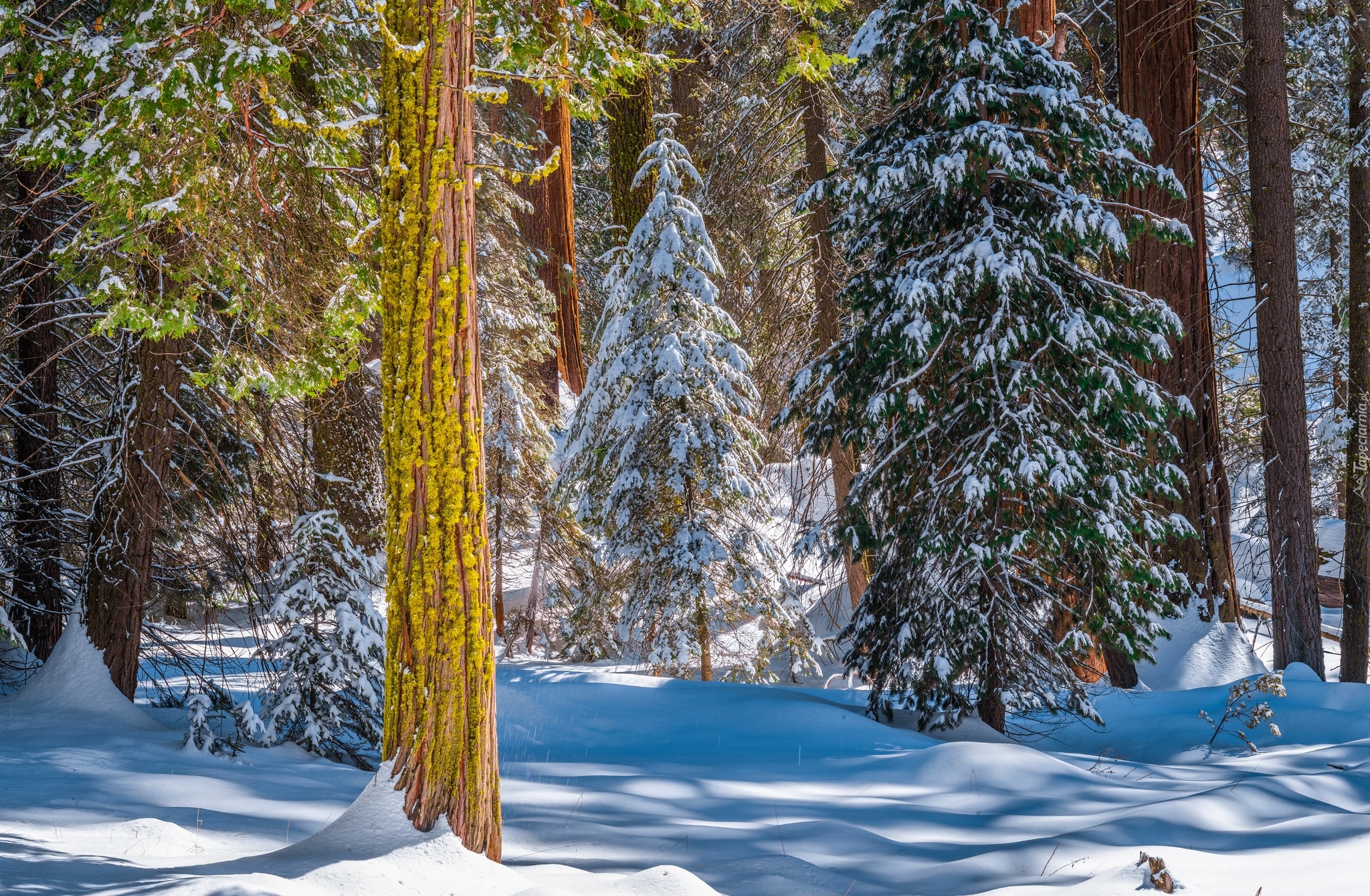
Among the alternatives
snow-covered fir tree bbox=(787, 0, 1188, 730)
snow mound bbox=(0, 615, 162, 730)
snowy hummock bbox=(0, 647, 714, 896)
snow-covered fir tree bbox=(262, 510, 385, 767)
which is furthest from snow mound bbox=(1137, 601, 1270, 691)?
snow mound bbox=(0, 615, 162, 730)

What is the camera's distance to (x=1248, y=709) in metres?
7.52

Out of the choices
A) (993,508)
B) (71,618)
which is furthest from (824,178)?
(71,618)

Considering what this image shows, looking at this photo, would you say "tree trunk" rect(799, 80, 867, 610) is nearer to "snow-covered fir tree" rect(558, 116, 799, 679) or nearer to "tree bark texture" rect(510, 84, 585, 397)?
"snow-covered fir tree" rect(558, 116, 799, 679)

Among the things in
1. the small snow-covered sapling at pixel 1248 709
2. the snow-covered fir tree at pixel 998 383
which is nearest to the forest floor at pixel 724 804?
the small snow-covered sapling at pixel 1248 709

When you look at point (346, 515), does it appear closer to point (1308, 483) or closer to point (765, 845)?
point (765, 845)

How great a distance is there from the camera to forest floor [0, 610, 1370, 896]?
382 cm

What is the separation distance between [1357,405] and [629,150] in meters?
9.93

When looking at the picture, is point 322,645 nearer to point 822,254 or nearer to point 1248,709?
point 1248,709

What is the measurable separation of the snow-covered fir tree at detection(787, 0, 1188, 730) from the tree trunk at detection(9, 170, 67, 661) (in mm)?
6520

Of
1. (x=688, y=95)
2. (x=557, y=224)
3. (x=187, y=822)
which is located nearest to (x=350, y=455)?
(x=187, y=822)

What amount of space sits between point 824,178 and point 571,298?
34.9 ft

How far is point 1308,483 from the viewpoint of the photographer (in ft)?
31.6

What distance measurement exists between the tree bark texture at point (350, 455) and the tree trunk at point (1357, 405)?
410 inches

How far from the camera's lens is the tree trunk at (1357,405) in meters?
10.4
